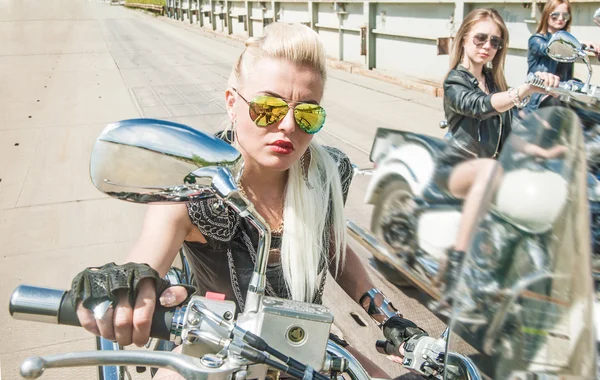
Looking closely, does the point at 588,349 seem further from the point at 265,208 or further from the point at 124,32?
the point at 124,32

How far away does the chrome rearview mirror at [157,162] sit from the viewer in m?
1.05

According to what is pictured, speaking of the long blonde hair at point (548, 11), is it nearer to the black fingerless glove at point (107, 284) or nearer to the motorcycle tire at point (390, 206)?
the motorcycle tire at point (390, 206)

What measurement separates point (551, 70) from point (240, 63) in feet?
15.9

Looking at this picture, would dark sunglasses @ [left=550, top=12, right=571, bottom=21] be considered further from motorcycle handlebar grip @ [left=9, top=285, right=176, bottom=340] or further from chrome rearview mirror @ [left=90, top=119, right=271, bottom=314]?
motorcycle handlebar grip @ [left=9, top=285, right=176, bottom=340]

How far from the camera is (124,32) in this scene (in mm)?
24094

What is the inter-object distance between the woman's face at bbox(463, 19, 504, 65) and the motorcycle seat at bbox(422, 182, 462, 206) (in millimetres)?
3054

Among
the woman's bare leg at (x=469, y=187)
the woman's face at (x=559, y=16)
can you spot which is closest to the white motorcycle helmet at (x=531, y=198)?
the woman's bare leg at (x=469, y=187)

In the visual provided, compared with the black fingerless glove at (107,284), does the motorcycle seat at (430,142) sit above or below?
above

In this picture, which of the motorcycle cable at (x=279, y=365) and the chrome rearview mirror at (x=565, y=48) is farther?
the chrome rearview mirror at (x=565, y=48)

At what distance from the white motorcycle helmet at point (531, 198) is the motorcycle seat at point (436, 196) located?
279 mm

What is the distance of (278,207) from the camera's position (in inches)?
77.9

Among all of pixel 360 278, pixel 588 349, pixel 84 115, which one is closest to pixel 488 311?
pixel 588 349

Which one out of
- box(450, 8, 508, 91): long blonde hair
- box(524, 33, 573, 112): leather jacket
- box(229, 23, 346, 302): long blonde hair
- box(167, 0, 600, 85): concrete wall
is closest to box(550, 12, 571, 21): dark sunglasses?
box(524, 33, 573, 112): leather jacket

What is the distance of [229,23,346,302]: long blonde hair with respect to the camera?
1.71 meters
